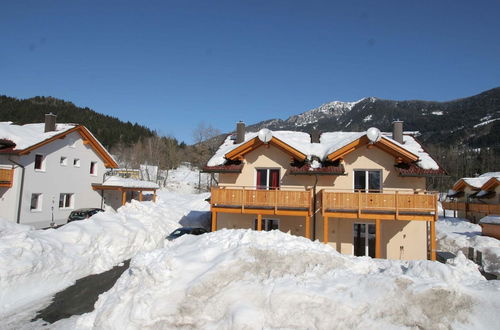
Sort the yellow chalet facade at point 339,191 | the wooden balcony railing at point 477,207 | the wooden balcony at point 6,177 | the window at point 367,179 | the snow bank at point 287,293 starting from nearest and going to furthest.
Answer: the snow bank at point 287,293 < the yellow chalet facade at point 339,191 < the window at point 367,179 < the wooden balcony at point 6,177 < the wooden balcony railing at point 477,207

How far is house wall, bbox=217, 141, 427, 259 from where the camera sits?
17.2 m

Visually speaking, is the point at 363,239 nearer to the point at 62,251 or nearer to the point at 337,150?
the point at 337,150

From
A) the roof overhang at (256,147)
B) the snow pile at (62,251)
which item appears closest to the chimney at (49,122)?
the snow pile at (62,251)

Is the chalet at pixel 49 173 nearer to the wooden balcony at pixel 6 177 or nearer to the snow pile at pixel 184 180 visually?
the wooden balcony at pixel 6 177

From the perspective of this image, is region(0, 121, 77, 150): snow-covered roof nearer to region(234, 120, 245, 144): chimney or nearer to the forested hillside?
region(234, 120, 245, 144): chimney

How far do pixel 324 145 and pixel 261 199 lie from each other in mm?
5550

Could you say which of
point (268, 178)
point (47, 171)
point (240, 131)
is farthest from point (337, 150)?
point (47, 171)

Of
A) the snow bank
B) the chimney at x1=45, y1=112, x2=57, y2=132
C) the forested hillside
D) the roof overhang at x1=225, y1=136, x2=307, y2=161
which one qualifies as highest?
the forested hillside

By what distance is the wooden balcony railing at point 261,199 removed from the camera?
16.3 meters

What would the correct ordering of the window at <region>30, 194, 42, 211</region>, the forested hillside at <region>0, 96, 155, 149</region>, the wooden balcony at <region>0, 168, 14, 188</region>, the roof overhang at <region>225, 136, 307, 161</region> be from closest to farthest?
the roof overhang at <region>225, 136, 307, 161</region> < the wooden balcony at <region>0, 168, 14, 188</region> < the window at <region>30, 194, 42, 211</region> < the forested hillside at <region>0, 96, 155, 149</region>

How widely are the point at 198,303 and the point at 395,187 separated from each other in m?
12.8

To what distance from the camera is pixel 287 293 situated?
8.30 metres

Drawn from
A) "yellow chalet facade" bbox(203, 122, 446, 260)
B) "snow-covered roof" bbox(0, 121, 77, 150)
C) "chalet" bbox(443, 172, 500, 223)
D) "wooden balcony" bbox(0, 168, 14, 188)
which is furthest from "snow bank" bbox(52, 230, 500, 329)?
"chalet" bbox(443, 172, 500, 223)

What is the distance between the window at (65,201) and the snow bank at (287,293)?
20.2 meters
